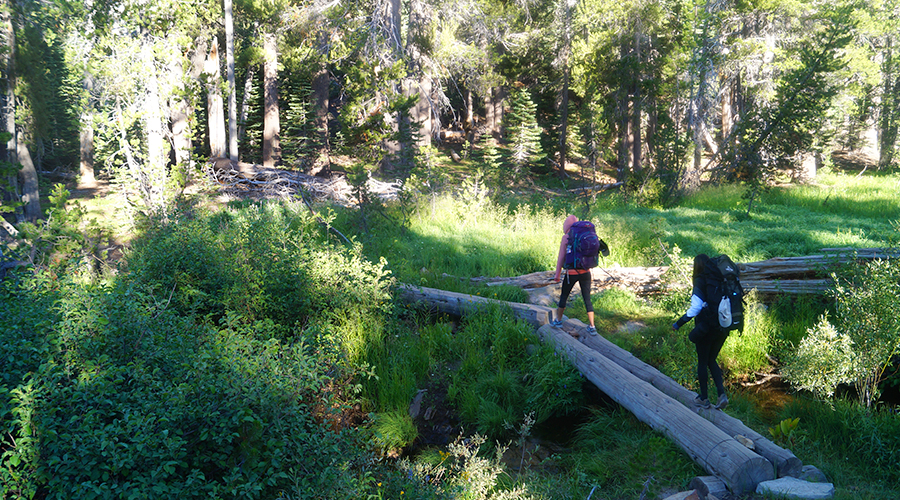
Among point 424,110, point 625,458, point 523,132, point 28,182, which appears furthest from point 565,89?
point 625,458

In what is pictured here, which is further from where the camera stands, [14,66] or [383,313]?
[14,66]

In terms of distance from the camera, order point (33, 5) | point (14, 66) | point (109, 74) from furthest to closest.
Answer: point (14, 66) < point (33, 5) < point (109, 74)

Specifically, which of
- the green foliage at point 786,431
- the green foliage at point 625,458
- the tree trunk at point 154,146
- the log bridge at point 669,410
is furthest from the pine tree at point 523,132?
the green foliage at point 786,431

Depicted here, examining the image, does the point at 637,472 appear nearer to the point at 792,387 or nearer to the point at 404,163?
the point at 792,387

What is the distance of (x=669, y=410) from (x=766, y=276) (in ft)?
13.8

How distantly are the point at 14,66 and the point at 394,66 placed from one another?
884 cm

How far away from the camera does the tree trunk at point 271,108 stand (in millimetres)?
22016

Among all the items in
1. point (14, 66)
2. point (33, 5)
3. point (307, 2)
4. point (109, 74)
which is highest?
point (307, 2)

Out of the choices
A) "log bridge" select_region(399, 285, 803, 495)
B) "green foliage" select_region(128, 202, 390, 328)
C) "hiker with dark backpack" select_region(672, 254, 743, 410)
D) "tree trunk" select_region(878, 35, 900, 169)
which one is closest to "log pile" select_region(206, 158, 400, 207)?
"green foliage" select_region(128, 202, 390, 328)

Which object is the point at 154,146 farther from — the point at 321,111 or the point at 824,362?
the point at 321,111

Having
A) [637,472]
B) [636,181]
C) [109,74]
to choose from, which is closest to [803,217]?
[636,181]

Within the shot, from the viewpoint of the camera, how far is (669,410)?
523 centimetres

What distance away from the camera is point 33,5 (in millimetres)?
10914

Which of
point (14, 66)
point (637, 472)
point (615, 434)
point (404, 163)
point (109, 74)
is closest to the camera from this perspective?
point (637, 472)
